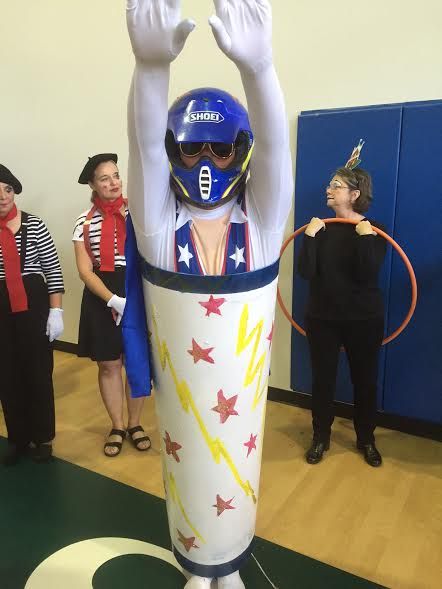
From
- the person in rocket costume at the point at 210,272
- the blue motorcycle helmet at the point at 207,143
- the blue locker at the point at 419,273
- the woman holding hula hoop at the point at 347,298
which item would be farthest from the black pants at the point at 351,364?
the blue motorcycle helmet at the point at 207,143

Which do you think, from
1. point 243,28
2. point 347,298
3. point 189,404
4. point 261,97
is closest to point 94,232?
point 347,298

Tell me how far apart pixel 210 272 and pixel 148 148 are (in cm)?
36

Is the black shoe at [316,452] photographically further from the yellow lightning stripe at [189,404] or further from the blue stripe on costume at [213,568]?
the yellow lightning stripe at [189,404]

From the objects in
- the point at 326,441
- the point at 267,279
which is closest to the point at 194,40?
the point at 267,279

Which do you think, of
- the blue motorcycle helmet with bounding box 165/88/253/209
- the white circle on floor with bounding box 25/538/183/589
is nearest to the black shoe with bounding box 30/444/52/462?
the white circle on floor with bounding box 25/538/183/589

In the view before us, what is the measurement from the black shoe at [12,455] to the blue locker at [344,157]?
174 cm

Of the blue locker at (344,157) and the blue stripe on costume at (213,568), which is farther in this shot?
the blue locker at (344,157)

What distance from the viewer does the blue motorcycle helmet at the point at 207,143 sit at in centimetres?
130

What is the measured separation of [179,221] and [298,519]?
4.74 feet

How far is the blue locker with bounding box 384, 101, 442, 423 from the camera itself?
2.41 metres

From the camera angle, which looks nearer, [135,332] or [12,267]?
[135,332]

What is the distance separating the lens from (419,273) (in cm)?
256

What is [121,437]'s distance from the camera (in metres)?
2.70

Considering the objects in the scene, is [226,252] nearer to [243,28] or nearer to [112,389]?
[243,28]
